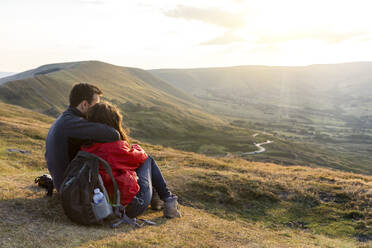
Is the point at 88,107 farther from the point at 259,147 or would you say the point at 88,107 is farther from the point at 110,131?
the point at 259,147

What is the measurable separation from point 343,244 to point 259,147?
123 metres

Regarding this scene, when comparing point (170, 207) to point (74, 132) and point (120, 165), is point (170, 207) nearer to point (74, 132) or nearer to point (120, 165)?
point (120, 165)

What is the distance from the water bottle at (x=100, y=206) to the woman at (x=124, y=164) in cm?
48

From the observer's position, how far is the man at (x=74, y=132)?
29.0 feet

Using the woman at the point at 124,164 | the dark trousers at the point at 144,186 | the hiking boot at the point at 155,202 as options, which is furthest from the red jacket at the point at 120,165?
the hiking boot at the point at 155,202

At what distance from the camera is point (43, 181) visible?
1188 cm

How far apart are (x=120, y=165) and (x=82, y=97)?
259 centimetres

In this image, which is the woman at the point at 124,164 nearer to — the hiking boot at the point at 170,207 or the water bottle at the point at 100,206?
the water bottle at the point at 100,206

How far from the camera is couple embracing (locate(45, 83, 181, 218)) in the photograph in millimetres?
8836

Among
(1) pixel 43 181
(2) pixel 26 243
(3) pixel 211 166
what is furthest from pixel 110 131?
(3) pixel 211 166

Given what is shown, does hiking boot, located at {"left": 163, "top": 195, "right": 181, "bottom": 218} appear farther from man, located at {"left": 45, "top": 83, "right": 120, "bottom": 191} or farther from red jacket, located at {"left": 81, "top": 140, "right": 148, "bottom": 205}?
man, located at {"left": 45, "top": 83, "right": 120, "bottom": 191}

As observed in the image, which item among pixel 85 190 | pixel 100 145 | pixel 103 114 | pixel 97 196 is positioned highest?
pixel 103 114

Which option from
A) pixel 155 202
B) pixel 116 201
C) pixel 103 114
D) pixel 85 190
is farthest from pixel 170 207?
pixel 103 114

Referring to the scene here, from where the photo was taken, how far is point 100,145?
888 centimetres
